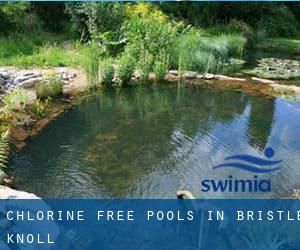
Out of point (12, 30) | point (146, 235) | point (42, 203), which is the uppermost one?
point (12, 30)

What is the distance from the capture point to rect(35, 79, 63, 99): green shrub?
9.17m

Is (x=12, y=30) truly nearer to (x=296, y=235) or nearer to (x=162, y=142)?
(x=162, y=142)

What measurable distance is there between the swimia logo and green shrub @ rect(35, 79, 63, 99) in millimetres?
4400

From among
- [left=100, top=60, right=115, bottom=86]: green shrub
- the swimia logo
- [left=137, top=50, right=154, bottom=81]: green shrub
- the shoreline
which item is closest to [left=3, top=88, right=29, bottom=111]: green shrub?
the shoreline

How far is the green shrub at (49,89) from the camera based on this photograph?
9.17m

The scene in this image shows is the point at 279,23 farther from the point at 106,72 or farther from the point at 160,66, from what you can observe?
the point at 106,72

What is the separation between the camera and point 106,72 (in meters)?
10.4

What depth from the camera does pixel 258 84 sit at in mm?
11602

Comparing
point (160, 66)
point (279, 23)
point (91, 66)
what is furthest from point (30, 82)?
point (279, 23)

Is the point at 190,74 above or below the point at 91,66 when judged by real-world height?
below

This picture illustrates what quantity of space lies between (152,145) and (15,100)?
9.83ft

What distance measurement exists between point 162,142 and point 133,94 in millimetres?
3156

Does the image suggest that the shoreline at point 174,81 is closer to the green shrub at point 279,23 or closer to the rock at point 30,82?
the rock at point 30,82

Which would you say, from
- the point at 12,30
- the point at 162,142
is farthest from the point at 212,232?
the point at 12,30
